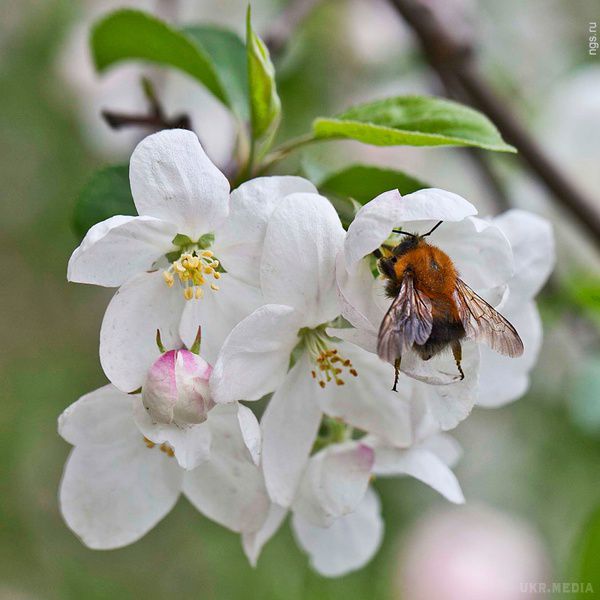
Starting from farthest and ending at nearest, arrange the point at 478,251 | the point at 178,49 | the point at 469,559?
the point at 469,559 → the point at 178,49 → the point at 478,251

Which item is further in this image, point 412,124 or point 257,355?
point 412,124

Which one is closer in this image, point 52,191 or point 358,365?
point 358,365

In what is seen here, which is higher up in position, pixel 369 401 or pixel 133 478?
pixel 369 401

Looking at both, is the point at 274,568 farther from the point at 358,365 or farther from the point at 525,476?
the point at 358,365

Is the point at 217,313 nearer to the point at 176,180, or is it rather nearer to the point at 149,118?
the point at 176,180

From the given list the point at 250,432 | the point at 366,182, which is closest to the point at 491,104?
the point at 366,182

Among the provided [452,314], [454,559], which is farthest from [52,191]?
[452,314]
